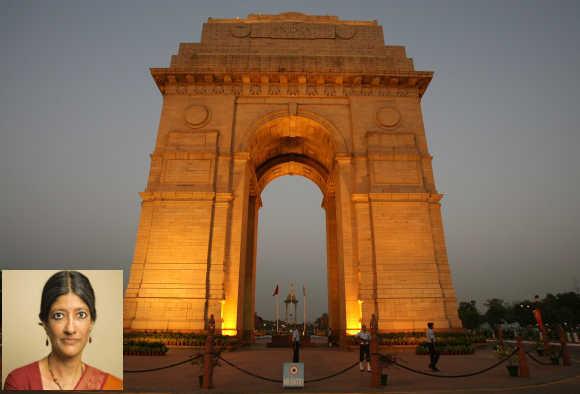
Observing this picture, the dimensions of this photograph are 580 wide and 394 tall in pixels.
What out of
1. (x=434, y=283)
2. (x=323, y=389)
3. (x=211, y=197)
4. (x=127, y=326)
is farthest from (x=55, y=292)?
(x=434, y=283)

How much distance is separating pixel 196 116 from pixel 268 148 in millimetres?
6374

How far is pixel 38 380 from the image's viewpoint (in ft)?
17.6

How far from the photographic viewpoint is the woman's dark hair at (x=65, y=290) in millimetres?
5496

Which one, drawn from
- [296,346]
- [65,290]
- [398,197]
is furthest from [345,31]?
[65,290]

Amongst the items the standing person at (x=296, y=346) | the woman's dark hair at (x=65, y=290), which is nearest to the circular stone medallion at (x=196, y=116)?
the standing person at (x=296, y=346)

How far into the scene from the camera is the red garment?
535 cm

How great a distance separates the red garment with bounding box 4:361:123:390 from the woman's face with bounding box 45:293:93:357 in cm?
36

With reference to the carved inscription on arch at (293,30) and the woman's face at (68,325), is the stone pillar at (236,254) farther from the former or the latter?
the woman's face at (68,325)

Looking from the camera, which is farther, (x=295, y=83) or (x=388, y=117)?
(x=295, y=83)

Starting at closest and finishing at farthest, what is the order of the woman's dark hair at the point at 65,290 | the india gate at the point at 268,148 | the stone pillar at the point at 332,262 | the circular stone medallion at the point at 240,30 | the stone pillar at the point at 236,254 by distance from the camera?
1. the woman's dark hair at the point at 65,290
2. the india gate at the point at 268,148
3. the stone pillar at the point at 236,254
4. the circular stone medallion at the point at 240,30
5. the stone pillar at the point at 332,262

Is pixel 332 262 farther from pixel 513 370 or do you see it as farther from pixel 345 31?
pixel 513 370

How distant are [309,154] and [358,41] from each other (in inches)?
354

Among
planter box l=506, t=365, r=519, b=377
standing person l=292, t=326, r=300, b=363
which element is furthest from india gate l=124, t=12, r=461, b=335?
planter box l=506, t=365, r=519, b=377

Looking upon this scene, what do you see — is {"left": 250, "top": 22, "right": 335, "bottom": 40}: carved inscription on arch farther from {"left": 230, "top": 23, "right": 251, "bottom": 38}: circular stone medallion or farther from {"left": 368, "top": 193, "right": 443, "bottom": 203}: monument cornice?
{"left": 368, "top": 193, "right": 443, "bottom": 203}: monument cornice
